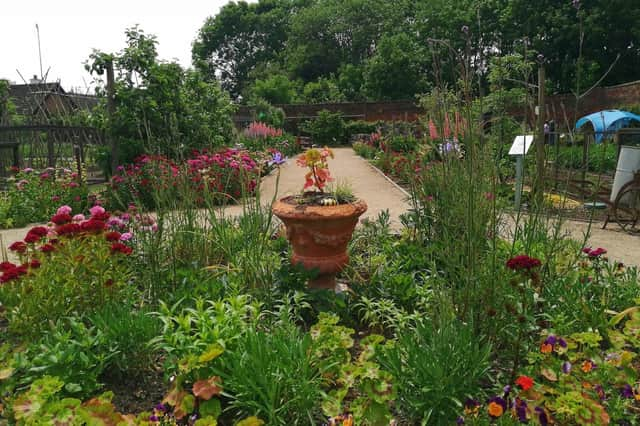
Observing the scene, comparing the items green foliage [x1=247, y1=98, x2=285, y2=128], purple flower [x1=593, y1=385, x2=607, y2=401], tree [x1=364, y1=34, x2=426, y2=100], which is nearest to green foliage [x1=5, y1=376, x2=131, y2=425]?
purple flower [x1=593, y1=385, x2=607, y2=401]

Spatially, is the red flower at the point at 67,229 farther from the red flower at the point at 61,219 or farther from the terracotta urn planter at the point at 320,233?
the terracotta urn planter at the point at 320,233

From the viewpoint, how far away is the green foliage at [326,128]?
23812 millimetres

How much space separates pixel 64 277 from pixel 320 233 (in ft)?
5.00

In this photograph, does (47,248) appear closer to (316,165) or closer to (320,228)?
(320,228)

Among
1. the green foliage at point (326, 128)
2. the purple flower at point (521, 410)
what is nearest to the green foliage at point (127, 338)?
the purple flower at point (521, 410)

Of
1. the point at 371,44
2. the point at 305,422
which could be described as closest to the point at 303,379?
the point at 305,422

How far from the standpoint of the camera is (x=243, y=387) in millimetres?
1876

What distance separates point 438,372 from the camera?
1806 mm

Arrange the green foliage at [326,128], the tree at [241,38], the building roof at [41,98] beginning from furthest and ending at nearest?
the tree at [241,38] → the green foliage at [326,128] → the building roof at [41,98]

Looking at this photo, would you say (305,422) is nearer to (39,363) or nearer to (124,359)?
(124,359)

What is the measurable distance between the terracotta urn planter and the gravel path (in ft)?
0.68

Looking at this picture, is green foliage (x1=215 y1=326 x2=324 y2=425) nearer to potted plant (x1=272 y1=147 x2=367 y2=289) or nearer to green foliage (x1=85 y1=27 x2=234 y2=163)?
potted plant (x1=272 y1=147 x2=367 y2=289)

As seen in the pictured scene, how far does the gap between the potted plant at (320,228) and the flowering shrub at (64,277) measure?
1.05 m

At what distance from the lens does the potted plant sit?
117 inches
